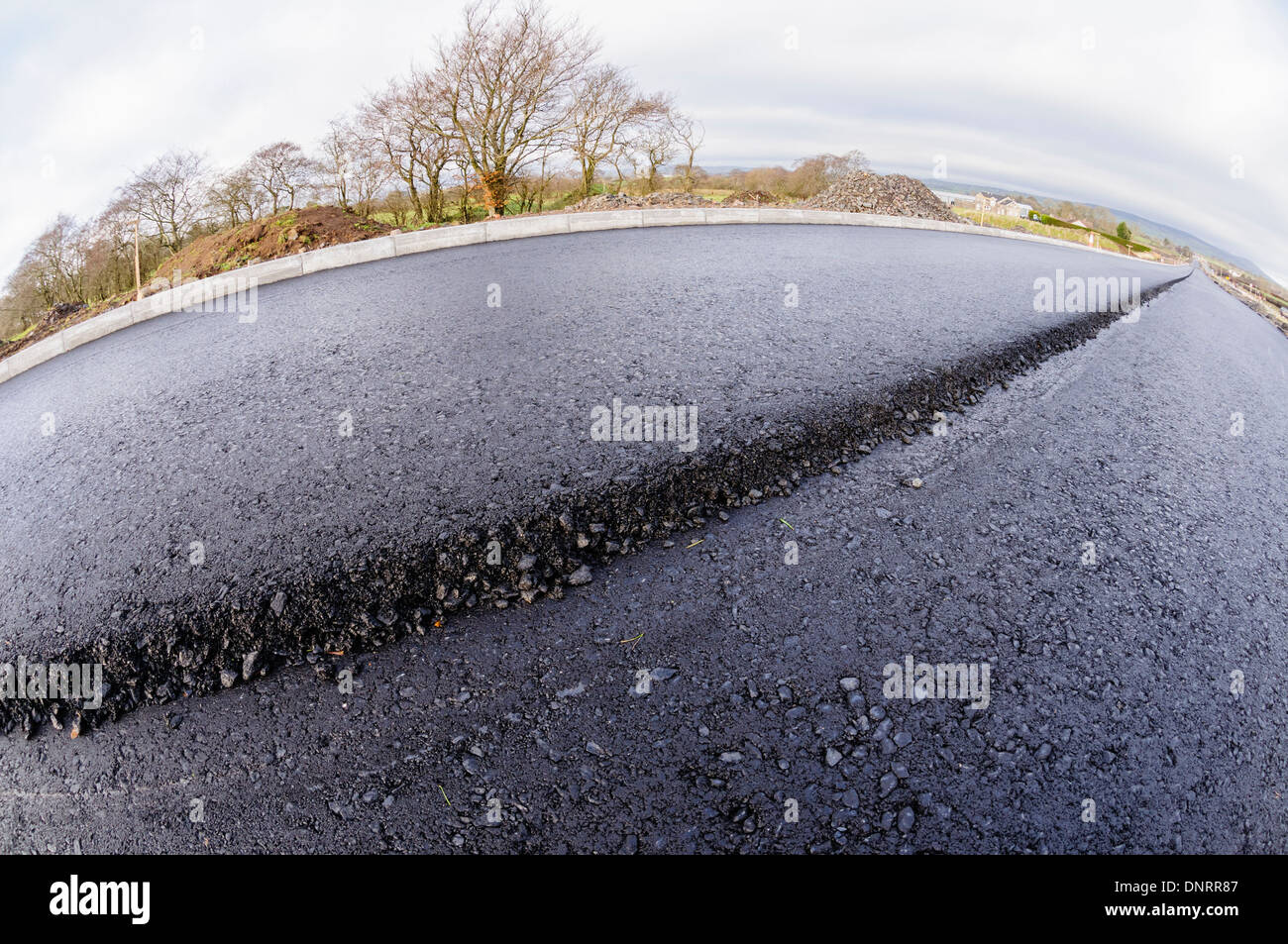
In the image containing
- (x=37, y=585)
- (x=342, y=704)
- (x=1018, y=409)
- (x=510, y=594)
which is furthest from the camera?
(x=1018, y=409)

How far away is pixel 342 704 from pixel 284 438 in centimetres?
227

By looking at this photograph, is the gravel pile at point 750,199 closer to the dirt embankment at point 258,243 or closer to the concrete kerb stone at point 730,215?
the dirt embankment at point 258,243

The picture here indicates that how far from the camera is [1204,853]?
2.00m

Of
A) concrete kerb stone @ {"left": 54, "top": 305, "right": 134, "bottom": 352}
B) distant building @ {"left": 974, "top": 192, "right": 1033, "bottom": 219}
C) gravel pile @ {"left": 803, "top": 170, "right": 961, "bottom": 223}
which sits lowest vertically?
concrete kerb stone @ {"left": 54, "top": 305, "right": 134, "bottom": 352}

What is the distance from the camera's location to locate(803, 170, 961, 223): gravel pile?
18375 millimetres

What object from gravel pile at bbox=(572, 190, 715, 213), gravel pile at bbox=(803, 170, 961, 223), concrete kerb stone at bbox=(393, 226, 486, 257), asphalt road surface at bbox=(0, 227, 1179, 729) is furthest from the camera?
gravel pile at bbox=(803, 170, 961, 223)

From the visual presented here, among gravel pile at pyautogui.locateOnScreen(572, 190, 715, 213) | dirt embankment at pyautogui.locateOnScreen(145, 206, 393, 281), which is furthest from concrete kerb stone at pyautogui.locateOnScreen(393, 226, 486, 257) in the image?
gravel pile at pyautogui.locateOnScreen(572, 190, 715, 213)

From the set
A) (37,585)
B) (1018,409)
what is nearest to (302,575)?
(37,585)

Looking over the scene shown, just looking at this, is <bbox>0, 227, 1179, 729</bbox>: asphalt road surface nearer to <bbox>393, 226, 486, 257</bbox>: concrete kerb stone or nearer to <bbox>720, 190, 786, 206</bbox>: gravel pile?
<bbox>393, 226, 486, 257</bbox>: concrete kerb stone

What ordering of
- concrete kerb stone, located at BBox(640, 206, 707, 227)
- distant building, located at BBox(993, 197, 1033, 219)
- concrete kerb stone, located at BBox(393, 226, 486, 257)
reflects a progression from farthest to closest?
distant building, located at BBox(993, 197, 1033, 219) → concrete kerb stone, located at BBox(640, 206, 707, 227) → concrete kerb stone, located at BBox(393, 226, 486, 257)

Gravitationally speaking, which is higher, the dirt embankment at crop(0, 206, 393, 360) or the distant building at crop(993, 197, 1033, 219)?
the distant building at crop(993, 197, 1033, 219)

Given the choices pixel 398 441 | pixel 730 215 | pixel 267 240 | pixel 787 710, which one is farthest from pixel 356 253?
pixel 787 710

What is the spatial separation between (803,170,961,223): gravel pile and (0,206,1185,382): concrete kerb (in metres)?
4.98
